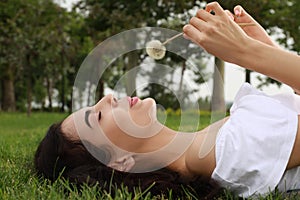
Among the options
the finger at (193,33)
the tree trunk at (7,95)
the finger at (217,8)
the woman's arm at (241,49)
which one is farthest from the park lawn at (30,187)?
the tree trunk at (7,95)

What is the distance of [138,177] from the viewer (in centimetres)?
200

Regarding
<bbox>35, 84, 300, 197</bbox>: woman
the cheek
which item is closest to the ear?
<bbox>35, 84, 300, 197</bbox>: woman

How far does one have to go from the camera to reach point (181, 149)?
2053 millimetres

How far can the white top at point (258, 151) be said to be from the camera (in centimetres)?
176

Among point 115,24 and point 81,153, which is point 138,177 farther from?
point 115,24

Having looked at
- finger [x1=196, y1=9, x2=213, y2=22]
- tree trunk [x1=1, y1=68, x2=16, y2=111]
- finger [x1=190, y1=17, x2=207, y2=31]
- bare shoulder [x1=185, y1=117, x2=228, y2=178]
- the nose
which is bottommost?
tree trunk [x1=1, y1=68, x2=16, y2=111]

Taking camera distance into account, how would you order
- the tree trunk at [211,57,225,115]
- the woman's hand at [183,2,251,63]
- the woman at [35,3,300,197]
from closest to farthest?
the woman's hand at [183,2,251,63] < the woman at [35,3,300,197] < the tree trunk at [211,57,225,115]

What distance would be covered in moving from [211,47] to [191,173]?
589 millimetres

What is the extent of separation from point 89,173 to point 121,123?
0.25 metres

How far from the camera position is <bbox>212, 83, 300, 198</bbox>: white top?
5.77 feet

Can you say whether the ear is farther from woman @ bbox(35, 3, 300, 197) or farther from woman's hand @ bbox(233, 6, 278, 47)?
woman's hand @ bbox(233, 6, 278, 47)

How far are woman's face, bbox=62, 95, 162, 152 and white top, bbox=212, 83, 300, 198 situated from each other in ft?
1.12

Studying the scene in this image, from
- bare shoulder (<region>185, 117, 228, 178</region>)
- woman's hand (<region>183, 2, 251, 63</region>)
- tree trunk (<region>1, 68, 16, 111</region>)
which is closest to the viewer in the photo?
woman's hand (<region>183, 2, 251, 63</region>)

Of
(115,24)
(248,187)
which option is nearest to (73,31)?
(115,24)
